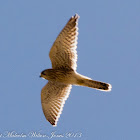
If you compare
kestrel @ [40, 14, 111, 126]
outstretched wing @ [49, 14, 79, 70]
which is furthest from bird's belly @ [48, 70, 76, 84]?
outstretched wing @ [49, 14, 79, 70]

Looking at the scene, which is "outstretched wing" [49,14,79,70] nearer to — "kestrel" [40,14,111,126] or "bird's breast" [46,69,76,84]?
"kestrel" [40,14,111,126]

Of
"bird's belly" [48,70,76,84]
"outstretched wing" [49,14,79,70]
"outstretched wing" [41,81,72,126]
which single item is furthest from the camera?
"outstretched wing" [41,81,72,126]

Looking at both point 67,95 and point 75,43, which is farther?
point 67,95

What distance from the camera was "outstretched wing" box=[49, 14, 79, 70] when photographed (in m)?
9.45

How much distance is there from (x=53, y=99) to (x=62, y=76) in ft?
2.69

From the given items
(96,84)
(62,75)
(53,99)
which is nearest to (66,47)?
(62,75)

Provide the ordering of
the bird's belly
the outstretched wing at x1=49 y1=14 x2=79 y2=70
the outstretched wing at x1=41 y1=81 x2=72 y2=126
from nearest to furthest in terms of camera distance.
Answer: the outstretched wing at x1=49 y1=14 x2=79 y2=70 → the bird's belly → the outstretched wing at x1=41 y1=81 x2=72 y2=126

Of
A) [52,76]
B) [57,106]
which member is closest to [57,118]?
[57,106]

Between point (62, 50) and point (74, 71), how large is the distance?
609mm

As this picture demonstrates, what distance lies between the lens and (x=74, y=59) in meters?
9.76

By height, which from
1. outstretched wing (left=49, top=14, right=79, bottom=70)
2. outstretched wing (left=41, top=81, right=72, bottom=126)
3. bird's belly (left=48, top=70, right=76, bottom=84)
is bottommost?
outstretched wing (left=41, top=81, right=72, bottom=126)

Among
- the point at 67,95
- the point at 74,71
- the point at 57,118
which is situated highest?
the point at 74,71

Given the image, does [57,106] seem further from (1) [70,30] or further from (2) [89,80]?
(1) [70,30]

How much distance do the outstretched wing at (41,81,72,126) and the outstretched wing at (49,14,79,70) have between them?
660 millimetres
